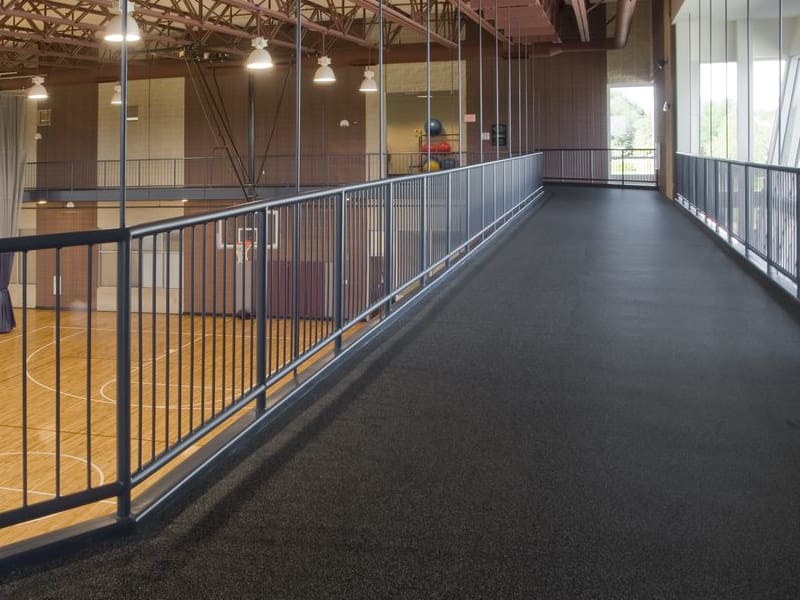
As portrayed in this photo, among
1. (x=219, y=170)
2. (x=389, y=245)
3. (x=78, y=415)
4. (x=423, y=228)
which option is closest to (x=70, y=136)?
(x=219, y=170)

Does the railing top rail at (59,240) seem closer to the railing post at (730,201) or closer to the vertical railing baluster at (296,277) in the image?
the vertical railing baluster at (296,277)

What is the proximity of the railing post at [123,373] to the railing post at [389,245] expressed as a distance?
130 inches

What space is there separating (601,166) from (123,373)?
24284 millimetres

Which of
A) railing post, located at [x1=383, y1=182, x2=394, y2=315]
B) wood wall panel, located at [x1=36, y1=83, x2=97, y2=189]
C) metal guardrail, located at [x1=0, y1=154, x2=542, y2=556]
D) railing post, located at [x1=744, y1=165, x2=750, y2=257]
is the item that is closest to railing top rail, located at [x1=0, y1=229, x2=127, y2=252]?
metal guardrail, located at [x1=0, y1=154, x2=542, y2=556]

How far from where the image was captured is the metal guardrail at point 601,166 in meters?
24.7

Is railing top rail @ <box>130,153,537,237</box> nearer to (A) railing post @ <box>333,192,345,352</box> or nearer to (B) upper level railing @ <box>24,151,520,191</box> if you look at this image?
(A) railing post @ <box>333,192,345,352</box>

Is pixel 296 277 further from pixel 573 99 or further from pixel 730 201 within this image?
pixel 573 99

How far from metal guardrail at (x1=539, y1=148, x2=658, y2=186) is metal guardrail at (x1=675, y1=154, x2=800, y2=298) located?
12.5 m

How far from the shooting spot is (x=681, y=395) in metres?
3.92

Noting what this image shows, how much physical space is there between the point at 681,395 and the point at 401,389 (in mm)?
1265

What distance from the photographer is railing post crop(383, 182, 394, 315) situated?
5715mm

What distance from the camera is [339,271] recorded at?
15.4 feet

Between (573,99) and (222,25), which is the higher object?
(222,25)

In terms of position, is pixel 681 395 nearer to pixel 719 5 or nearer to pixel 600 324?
pixel 600 324
